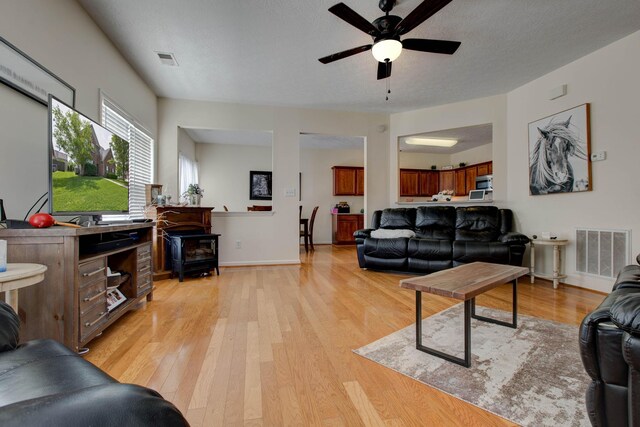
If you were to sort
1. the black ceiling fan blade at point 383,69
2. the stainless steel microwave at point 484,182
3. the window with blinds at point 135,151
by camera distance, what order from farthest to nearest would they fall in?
the stainless steel microwave at point 484,182 → the window with blinds at point 135,151 → the black ceiling fan blade at point 383,69

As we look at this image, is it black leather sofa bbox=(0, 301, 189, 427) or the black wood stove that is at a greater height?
black leather sofa bbox=(0, 301, 189, 427)

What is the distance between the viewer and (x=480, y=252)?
354 cm

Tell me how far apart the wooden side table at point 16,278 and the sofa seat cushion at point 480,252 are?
3795 mm

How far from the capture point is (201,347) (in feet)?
6.10

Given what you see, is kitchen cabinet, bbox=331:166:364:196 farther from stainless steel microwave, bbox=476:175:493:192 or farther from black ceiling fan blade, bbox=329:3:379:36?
black ceiling fan blade, bbox=329:3:379:36

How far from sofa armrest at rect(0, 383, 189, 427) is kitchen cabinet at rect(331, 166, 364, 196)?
7094mm

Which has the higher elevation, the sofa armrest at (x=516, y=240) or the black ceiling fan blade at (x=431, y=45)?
the black ceiling fan blade at (x=431, y=45)

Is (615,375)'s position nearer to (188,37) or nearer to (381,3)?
(381,3)

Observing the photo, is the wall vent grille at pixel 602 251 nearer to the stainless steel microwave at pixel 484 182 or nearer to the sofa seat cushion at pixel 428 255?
the sofa seat cushion at pixel 428 255

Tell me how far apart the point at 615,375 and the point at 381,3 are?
8.77 ft

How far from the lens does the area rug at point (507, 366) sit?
1.29 metres

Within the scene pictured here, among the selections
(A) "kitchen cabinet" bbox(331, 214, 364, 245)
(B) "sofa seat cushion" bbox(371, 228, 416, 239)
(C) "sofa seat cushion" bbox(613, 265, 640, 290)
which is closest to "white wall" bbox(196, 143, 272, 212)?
(A) "kitchen cabinet" bbox(331, 214, 364, 245)

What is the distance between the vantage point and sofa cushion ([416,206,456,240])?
4238mm

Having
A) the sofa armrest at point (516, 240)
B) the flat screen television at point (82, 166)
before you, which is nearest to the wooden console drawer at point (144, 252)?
the flat screen television at point (82, 166)
